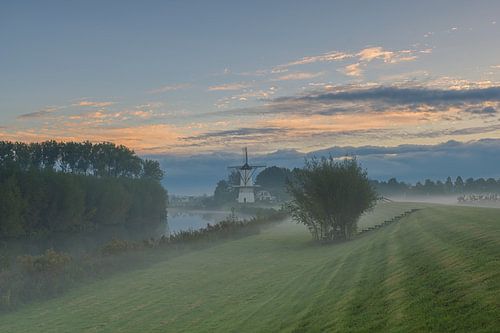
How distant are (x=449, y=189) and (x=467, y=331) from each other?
184547 millimetres

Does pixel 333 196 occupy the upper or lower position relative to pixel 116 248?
upper

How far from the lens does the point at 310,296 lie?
18906 mm

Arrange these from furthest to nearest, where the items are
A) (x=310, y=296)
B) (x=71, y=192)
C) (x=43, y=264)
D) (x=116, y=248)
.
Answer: (x=71, y=192)
(x=116, y=248)
(x=43, y=264)
(x=310, y=296)

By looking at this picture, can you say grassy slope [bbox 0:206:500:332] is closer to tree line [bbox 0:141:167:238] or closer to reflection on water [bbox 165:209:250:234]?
tree line [bbox 0:141:167:238]

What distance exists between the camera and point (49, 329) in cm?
2188

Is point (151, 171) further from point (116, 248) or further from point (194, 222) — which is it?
point (116, 248)

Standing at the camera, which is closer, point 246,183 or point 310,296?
point 310,296

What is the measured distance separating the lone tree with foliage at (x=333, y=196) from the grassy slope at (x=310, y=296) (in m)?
13.8

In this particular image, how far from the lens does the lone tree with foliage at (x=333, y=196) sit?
4934 cm

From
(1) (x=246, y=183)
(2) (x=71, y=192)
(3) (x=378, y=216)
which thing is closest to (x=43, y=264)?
(3) (x=378, y=216)

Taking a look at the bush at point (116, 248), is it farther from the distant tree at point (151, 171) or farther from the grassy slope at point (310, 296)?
the distant tree at point (151, 171)

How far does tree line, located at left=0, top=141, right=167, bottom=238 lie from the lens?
3371 inches

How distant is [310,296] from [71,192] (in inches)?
3260

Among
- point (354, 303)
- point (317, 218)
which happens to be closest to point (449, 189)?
point (317, 218)
